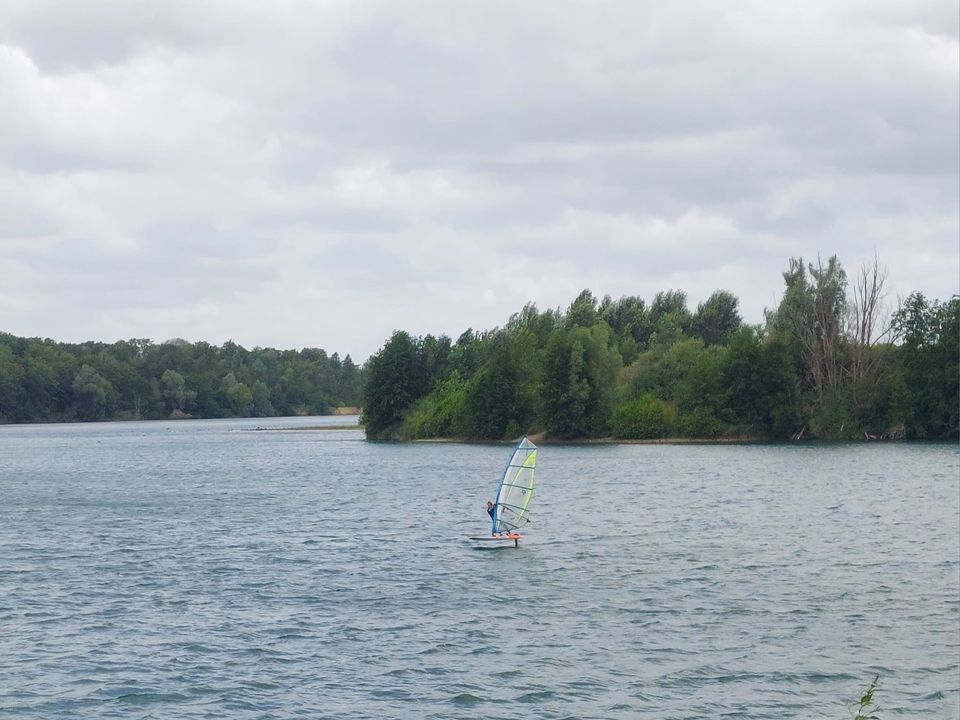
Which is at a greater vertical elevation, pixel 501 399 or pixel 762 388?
pixel 762 388

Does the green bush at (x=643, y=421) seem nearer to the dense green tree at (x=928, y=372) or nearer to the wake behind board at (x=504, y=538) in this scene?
the dense green tree at (x=928, y=372)

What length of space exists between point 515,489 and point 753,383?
8711 cm

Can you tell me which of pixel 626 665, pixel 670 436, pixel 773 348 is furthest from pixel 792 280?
pixel 626 665

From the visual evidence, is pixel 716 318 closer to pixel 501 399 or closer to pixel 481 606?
pixel 501 399

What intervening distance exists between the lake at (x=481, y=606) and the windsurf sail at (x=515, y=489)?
4.34ft

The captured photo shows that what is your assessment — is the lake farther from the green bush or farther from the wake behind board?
the green bush

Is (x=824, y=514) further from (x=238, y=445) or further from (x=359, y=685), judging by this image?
(x=238, y=445)

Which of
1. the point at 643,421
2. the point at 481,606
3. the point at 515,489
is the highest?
the point at 643,421

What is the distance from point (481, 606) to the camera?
3197 cm

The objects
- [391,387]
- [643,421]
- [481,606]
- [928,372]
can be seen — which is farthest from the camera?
[391,387]

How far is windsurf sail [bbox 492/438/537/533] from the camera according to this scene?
4378cm

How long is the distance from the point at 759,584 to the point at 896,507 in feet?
77.8

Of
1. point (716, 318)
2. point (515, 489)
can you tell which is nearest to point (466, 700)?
point (515, 489)

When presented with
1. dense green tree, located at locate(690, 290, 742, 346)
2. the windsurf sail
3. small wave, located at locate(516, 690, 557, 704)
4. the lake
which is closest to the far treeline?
dense green tree, located at locate(690, 290, 742, 346)
